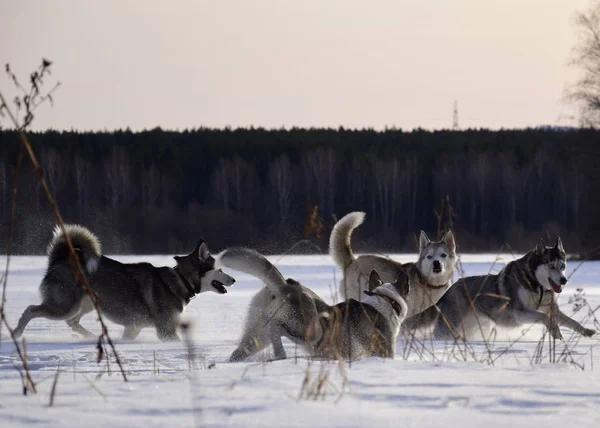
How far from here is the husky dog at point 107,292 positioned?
775cm

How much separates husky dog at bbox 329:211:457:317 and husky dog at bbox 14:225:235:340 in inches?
56.9

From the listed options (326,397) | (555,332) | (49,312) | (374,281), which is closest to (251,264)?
(374,281)

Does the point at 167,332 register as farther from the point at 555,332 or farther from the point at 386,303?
the point at 555,332

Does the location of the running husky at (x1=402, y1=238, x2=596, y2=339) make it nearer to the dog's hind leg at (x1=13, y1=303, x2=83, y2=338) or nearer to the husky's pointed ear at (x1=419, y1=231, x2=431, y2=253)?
the husky's pointed ear at (x1=419, y1=231, x2=431, y2=253)

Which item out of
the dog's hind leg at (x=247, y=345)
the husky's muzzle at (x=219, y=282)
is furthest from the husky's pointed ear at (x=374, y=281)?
the husky's muzzle at (x=219, y=282)

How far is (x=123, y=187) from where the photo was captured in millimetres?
54781

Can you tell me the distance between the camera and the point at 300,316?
217 inches

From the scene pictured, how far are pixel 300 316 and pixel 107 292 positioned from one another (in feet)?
9.40

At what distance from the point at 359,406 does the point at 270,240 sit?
1909 inches

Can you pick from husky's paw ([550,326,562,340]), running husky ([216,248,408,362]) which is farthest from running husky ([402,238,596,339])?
running husky ([216,248,408,362])

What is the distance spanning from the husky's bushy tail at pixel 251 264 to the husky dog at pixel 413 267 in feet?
10.1

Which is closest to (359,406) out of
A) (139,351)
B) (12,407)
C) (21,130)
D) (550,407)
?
(550,407)

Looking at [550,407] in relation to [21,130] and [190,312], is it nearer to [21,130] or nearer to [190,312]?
[21,130]

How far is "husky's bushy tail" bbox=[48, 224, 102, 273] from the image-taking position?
768 centimetres
